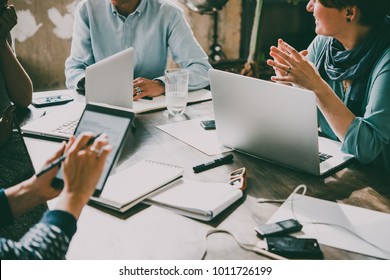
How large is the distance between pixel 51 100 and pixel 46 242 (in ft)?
3.51

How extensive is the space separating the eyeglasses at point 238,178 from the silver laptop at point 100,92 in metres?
0.43

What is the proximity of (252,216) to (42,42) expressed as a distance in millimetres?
2834

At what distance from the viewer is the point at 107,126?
0.91m

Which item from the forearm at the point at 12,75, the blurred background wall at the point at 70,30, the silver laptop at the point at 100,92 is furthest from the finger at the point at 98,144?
the blurred background wall at the point at 70,30

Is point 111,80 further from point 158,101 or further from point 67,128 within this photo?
point 158,101

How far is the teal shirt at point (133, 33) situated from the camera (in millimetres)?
2045

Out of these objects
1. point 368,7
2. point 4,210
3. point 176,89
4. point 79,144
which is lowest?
point 4,210

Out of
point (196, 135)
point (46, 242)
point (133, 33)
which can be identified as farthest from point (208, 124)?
point (133, 33)

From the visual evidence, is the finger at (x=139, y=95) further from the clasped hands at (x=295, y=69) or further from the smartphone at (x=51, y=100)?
the clasped hands at (x=295, y=69)

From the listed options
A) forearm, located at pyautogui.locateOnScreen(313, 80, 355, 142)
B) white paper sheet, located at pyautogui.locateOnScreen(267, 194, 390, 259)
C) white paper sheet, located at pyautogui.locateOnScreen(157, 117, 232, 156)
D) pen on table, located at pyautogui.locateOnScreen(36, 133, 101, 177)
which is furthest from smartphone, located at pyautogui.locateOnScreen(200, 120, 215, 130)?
pen on table, located at pyautogui.locateOnScreen(36, 133, 101, 177)

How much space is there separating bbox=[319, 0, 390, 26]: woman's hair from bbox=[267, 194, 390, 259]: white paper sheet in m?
0.75

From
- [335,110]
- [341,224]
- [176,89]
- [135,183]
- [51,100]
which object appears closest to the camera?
[341,224]

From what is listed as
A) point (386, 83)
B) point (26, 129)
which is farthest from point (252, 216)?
point (26, 129)

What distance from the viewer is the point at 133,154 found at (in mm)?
1203
